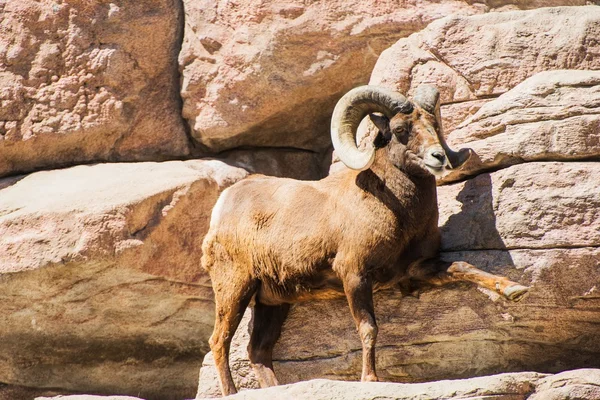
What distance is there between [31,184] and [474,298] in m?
Result: 4.64

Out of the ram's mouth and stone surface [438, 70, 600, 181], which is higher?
stone surface [438, 70, 600, 181]

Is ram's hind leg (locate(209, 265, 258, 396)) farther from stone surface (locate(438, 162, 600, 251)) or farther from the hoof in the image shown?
the hoof

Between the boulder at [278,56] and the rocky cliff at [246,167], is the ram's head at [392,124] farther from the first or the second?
the boulder at [278,56]

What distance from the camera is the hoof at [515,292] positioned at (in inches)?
333

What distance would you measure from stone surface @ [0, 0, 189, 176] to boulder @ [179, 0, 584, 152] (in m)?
0.27

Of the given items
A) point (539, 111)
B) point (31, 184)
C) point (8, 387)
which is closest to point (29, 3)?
point (31, 184)

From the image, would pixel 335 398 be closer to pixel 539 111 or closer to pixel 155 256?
pixel 539 111

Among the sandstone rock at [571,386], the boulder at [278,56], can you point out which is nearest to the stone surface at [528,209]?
the sandstone rock at [571,386]

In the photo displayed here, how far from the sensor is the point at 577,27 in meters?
9.60

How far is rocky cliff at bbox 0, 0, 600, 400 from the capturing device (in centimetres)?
898

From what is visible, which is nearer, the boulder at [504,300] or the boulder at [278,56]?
the boulder at [504,300]

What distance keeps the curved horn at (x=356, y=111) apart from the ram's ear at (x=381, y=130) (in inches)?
1.9

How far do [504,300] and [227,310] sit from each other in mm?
2142

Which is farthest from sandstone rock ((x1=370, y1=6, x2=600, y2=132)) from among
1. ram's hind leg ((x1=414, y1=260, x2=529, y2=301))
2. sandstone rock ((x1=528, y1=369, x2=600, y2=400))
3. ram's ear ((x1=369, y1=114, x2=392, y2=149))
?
sandstone rock ((x1=528, y1=369, x2=600, y2=400))
